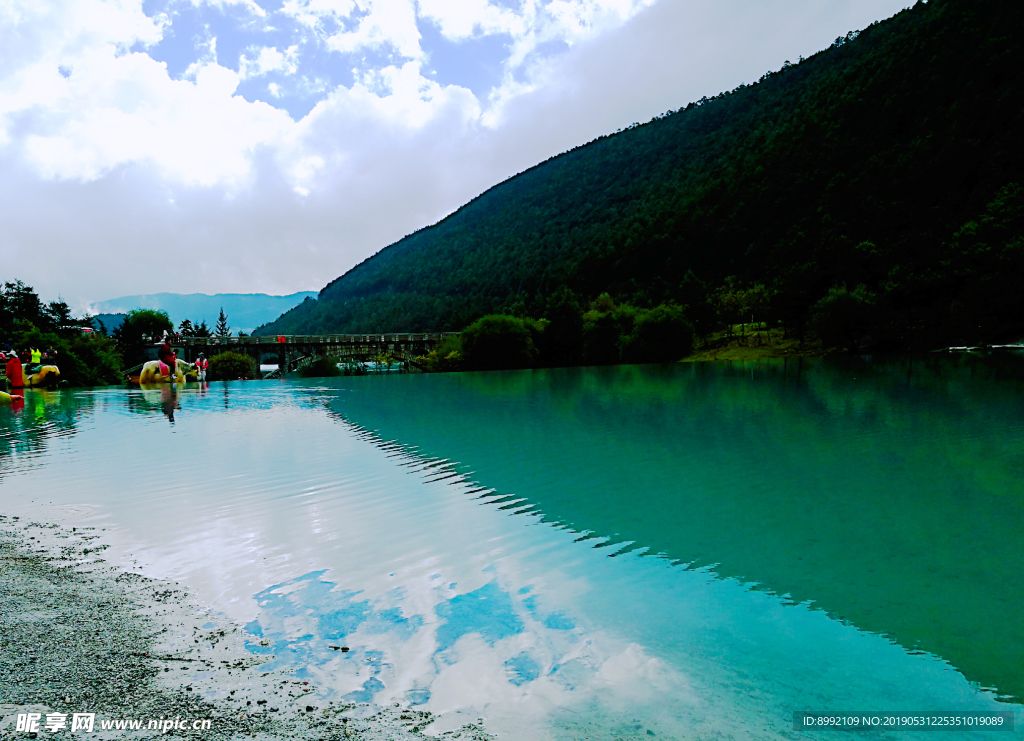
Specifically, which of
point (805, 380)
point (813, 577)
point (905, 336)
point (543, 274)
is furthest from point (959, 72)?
point (813, 577)

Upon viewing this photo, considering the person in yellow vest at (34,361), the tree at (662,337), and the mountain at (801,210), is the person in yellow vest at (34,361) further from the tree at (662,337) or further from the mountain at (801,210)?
the mountain at (801,210)

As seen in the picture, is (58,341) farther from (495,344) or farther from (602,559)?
(602,559)

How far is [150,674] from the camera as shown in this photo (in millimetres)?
4855

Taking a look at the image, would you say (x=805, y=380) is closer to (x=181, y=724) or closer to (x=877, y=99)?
(x=181, y=724)

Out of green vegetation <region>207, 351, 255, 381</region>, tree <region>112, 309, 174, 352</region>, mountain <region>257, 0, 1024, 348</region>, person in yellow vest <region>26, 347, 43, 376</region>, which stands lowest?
green vegetation <region>207, 351, 255, 381</region>

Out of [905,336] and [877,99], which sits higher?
[877,99]

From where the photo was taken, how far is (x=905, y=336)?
7400 cm

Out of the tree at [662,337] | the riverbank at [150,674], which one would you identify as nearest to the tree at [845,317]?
the tree at [662,337]

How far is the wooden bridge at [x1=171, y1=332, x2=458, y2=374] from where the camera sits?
305 feet

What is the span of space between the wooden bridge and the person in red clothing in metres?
49.7

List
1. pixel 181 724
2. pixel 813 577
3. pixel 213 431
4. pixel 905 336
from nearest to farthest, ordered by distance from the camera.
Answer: pixel 181 724 < pixel 813 577 < pixel 213 431 < pixel 905 336

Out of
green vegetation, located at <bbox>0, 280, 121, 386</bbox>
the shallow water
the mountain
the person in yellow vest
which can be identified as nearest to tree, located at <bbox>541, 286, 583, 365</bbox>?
the mountain

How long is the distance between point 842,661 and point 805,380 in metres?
35.3

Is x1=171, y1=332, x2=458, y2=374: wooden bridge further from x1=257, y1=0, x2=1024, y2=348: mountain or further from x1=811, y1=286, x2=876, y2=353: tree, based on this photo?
x1=811, y1=286, x2=876, y2=353: tree
